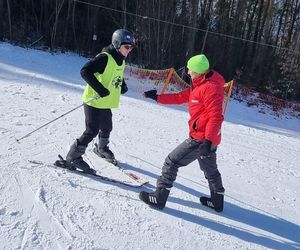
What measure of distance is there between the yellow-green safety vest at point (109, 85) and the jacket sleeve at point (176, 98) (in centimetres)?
59

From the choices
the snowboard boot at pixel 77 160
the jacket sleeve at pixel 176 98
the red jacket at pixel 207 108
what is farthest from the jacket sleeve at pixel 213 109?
the snowboard boot at pixel 77 160

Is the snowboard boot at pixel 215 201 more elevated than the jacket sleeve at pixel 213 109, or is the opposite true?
the jacket sleeve at pixel 213 109

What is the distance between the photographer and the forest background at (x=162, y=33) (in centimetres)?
2034

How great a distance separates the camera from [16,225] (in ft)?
10.9

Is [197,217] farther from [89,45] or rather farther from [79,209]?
[89,45]

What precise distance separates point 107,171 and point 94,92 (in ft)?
3.20

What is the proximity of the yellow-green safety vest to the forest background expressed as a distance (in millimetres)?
14591

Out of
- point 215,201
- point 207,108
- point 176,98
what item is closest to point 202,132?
point 207,108

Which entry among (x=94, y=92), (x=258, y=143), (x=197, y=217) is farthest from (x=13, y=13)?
(x=197, y=217)

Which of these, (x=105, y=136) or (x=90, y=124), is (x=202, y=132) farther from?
(x=105, y=136)

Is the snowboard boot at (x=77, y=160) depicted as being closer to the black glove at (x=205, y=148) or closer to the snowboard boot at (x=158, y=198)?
the snowboard boot at (x=158, y=198)

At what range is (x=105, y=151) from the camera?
17.3 feet

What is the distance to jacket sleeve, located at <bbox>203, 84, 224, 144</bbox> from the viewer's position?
12.3ft

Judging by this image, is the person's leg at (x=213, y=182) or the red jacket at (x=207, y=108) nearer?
the red jacket at (x=207, y=108)
